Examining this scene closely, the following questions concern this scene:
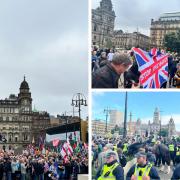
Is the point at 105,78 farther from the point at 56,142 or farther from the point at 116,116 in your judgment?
the point at 56,142

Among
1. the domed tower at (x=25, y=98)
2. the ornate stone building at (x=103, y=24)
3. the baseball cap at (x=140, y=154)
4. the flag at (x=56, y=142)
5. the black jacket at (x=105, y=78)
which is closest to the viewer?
the black jacket at (x=105, y=78)

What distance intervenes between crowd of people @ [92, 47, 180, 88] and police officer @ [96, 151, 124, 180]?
1328 mm

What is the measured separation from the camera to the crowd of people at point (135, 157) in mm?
10305

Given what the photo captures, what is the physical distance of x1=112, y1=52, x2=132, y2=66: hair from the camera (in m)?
10.5

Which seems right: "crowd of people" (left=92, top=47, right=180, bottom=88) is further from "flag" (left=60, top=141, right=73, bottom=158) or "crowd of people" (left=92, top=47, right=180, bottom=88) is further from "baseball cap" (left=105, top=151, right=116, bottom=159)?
"flag" (left=60, top=141, right=73, bottom=158)

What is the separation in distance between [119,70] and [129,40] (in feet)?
2.01

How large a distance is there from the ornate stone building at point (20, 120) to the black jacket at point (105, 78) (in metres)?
10.6

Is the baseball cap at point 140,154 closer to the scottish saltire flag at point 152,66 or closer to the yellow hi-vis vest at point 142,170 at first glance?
the yellow hi-vis vest at point 142,170

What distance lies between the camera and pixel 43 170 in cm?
1509

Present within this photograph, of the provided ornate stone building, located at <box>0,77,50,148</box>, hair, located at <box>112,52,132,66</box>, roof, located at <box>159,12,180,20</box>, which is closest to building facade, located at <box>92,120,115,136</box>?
hair, located at <box>112,52,132,66</box>

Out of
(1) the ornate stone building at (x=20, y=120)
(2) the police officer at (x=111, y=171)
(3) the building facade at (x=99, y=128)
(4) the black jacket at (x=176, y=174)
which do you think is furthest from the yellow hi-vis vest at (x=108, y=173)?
(1) the ornate stone building at (x=20, y=120)

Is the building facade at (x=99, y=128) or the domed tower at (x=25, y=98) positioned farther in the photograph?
the domed tower at (x=25, y=98)

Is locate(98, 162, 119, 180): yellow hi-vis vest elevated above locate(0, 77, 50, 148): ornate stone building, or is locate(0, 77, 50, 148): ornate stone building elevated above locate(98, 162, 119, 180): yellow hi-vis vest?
locate(0, 77, 50, 148): ornate stone building

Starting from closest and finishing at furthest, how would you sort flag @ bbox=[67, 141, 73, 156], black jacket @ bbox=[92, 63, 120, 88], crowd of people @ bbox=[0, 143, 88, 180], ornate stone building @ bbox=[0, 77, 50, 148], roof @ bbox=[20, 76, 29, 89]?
black jacket @ bbox=[92, 63, 120, 88] < crowd of people @ bbox=[0, 143, 88, 180] < flag @ bbox=[67, 141, 73, 156] < ornate stone building @ bbox=[0, 77, 50, 148] < roof @ bbox=[20, 76, 29, 89]
